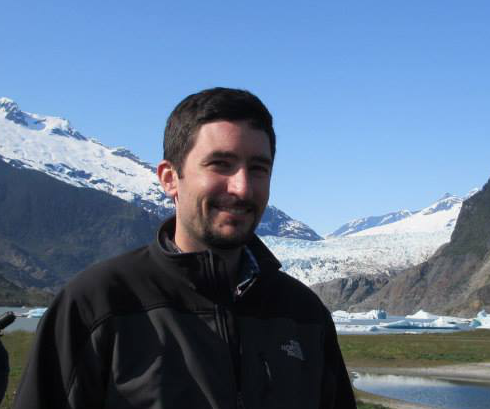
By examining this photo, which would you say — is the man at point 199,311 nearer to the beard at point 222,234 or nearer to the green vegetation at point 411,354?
the beard at point 222,234

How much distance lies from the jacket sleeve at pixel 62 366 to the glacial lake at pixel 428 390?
32.8 m

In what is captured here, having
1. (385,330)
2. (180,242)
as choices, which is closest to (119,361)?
(180,242)

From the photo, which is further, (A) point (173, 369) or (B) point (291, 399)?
(B) point (291, 399)

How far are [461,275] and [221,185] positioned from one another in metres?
180

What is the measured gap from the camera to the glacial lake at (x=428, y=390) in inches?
1406

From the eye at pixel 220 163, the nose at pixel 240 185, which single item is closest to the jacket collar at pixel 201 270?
the nose at pixel 240 185

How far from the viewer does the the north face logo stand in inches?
154

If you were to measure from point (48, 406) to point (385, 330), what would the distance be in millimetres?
114758

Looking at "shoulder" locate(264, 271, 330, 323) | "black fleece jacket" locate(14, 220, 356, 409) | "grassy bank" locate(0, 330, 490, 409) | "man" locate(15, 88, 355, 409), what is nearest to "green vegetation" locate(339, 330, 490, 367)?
"grassy bank" locate(0, 330, 490, 409)

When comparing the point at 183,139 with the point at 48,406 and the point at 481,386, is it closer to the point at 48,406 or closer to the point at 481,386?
the point at 48,406

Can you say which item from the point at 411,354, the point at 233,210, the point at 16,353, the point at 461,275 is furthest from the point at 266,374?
the point at 461,275

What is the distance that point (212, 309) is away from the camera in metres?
3.78

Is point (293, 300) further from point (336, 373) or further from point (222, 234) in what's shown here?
point (222, 234)

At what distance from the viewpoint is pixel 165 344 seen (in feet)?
11.8
